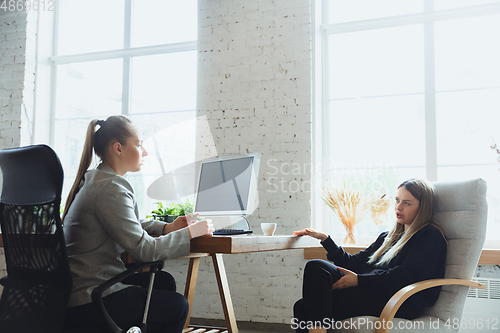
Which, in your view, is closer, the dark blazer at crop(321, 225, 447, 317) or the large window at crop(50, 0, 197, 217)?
the dark blazer at crop(321, 225, 447, 317)

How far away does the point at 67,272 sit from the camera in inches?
55.4

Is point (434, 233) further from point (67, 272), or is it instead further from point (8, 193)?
point (8, 193)

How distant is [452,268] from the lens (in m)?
1.84

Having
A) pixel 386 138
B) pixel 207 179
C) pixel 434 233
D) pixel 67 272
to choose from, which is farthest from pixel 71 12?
pixel 434 233

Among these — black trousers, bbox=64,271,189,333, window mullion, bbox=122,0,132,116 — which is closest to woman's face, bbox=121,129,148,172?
black trousers, bbox=64,271,189,333

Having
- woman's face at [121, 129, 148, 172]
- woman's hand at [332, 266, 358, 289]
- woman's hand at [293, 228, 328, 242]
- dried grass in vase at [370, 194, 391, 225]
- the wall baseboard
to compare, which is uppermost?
woman's face at [121, 129, 148, 172]

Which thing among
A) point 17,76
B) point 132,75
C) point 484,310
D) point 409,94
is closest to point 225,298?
point 484,310

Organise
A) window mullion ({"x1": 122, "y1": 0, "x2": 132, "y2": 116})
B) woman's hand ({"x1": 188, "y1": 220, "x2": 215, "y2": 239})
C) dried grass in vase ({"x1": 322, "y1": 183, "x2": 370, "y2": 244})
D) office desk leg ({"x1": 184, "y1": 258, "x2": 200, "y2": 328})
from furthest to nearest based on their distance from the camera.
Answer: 1. window mullion ({"x1": 122, "y1": 0, "x2": 132, "y2": 116})
2. dried grass in vase ({"x1": 322, "y1": 183, "x2": 370, "y2": 244})
3. office desk leg ({"x1": 184, "y1": 258, "x2": 200, "y2": 328})
4. woman's hand ({"x1": 188, "y1": 220, "x2": 215, "y2": 239})

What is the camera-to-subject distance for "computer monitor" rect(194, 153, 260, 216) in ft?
8.05

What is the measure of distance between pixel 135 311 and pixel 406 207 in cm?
129

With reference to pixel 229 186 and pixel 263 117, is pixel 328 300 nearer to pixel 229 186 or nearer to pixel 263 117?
pixel 229 186

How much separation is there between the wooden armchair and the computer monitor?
38.0 inches

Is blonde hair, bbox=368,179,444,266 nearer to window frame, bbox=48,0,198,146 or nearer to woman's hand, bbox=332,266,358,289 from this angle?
woman's hand, bbox=332,266,358,289

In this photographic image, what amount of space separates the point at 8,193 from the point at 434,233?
169 cm
